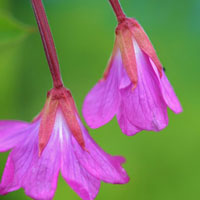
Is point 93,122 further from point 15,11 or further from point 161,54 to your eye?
point 15,11

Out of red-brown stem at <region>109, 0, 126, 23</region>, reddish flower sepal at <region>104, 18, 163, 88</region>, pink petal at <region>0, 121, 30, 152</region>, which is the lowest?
pink petal at <region>0, 121, 30, 152</region>

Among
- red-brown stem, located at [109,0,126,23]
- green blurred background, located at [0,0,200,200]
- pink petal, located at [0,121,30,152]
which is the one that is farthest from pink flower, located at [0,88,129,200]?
green blurred background, located at [0,0,200,200]

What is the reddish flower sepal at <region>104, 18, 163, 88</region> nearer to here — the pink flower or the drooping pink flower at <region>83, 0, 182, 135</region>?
the drooping pink flower at <region>83, 0, 182, 135</region>

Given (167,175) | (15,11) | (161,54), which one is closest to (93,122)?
(167,175)

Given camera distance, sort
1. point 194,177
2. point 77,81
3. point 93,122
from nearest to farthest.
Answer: point 93,122
point 194,177
point 77,81

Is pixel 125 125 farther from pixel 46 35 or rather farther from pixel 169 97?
pixel 46 35

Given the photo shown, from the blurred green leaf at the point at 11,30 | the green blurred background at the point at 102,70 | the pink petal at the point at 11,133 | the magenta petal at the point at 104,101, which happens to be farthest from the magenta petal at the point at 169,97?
the green blurred background at the point at 102,70

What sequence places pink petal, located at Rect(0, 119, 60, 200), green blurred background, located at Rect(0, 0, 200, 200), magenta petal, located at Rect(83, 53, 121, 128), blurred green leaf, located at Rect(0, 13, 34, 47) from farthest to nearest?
1. green blurred background, located at Rect(0, 0, 200, 200)
2. blurred green leaf, located at Rect(0, 13, 34, 47)
3. magenta petal, located at Rect(83, 53, 121, 128)
4. pink petal, located at Rect(0, 119, 60, 200)

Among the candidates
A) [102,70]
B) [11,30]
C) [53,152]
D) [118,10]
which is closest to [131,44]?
[118,10]
